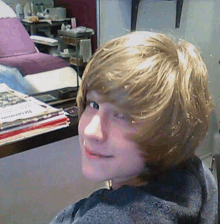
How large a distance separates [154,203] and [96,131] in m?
0.16

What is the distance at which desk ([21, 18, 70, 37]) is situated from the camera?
4.30ft

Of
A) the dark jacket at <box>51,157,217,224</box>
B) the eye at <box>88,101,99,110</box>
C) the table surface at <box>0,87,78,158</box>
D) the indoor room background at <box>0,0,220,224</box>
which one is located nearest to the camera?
the dark jacket at <box>51,157,217,224</box>

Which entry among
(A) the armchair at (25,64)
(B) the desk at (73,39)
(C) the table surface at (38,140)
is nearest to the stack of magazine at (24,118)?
(C) the table surface at (38,140)

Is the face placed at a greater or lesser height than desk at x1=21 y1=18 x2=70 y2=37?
lesser

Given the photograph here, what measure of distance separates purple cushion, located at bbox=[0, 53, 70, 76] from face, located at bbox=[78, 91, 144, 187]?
820 mm

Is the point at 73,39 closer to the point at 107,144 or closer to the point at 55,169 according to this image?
the point at 55,169

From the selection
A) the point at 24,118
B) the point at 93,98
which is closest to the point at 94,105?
the point at 93,98

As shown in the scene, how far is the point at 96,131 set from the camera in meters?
0.57

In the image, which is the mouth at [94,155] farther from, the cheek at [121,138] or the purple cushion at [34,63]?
the purple cushion at [34,63]

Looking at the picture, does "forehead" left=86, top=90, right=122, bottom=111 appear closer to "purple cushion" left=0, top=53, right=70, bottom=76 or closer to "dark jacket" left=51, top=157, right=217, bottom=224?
"dark jacket" left=51, top=157, right=217, bottom=224

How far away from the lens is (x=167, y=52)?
0.57 meters

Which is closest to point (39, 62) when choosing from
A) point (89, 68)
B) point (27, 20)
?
point (27, 20)

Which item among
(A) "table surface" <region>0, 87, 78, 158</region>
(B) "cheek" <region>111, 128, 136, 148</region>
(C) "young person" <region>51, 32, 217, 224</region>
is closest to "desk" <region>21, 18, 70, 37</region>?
(A) "table surface" <region>0, 87, 78, 158</region>

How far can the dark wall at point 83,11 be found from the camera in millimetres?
1324
